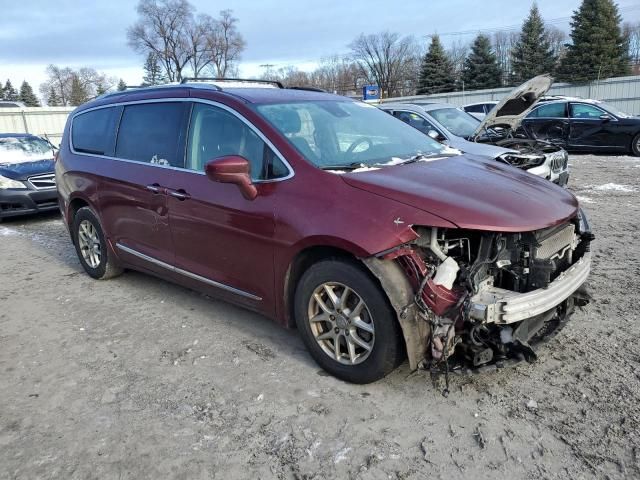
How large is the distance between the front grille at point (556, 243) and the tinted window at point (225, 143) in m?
1.63

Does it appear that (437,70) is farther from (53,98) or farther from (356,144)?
(53,98)

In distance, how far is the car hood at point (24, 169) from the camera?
9102 millimetres

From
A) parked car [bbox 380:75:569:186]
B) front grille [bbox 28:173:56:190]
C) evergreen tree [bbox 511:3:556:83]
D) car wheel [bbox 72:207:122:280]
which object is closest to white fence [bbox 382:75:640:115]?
evergreen tree [bbox 511:3:556:83]

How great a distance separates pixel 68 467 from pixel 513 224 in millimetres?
2662

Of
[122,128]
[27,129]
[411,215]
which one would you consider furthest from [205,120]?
[27,129]

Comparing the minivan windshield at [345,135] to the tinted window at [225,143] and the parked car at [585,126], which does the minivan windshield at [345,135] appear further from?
the parked car at [585,126]

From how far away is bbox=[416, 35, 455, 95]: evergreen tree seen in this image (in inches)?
2005

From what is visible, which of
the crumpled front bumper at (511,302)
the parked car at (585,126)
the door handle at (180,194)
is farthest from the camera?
the parked car at (585,126)

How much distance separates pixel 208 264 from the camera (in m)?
3.99

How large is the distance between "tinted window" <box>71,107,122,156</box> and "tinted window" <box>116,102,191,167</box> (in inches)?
7.1

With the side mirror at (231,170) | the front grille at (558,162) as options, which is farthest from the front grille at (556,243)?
the front grille at (558,162)

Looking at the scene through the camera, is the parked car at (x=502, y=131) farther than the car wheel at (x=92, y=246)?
Yes

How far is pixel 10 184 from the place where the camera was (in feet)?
29.5

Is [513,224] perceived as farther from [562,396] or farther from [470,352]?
[562,396]
